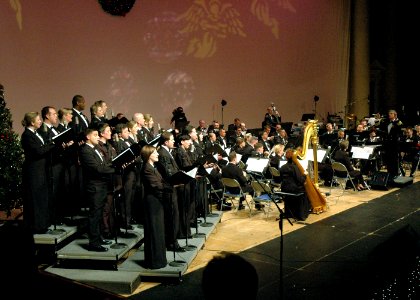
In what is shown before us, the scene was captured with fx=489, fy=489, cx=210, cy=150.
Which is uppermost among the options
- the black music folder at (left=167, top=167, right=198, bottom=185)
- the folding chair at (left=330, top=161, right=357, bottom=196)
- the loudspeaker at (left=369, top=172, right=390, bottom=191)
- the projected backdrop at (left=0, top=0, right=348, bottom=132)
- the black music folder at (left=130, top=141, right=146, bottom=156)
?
the projected backdrop at (left=0, top=0, right=348, bottom=132)

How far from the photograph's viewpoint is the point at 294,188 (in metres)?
9.78

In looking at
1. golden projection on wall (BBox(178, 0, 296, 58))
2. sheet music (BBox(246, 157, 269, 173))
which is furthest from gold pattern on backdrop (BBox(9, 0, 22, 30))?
sheet music (BBox(246, 157, 269, 173))

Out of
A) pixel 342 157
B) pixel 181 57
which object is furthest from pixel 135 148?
pixel 181 57

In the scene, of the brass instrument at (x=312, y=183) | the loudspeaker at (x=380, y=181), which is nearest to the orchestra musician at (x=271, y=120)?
the loudspeaker at (x=380, y=181)

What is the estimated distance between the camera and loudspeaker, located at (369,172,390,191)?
12.8 meters

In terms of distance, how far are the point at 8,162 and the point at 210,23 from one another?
995cm

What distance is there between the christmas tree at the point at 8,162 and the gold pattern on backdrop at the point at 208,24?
27.1 ft

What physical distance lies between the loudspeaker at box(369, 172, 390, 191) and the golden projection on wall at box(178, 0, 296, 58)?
23.5ft

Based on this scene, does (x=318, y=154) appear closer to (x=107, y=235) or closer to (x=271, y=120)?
(x=107, y=235)

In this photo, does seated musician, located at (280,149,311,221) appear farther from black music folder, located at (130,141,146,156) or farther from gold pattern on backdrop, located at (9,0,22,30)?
gold pattern on backdrop, located at (9,0,22,30)

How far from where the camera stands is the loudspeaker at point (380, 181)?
42.0ft

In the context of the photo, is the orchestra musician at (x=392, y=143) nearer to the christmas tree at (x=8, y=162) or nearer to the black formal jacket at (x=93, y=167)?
the black formal jacket at (x=93, y=167)

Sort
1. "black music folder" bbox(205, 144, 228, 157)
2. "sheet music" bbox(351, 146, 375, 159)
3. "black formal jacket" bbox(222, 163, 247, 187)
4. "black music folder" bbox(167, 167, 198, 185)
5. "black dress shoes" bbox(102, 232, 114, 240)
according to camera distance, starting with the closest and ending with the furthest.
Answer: "black music folder" bbox(167, 167, 198, 185) → "black dress shoes" bbox(102, 232, 114, 240) → "black music folder" bbox(205, 144, 228, 157) → "black formal jacket" bbox(222, 163, 247, 187) → "sheet music" bbox(351, 146, 375, 159)

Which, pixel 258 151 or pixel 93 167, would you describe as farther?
pixel 258 151
